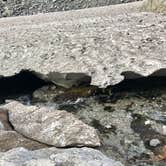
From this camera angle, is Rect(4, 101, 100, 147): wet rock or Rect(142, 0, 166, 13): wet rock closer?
Rect(4, 101, 100, 147): wet rock

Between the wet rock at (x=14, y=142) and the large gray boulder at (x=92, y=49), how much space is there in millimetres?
859

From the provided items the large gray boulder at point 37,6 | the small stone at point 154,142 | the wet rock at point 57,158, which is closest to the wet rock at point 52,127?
the wet rock at point 57,158

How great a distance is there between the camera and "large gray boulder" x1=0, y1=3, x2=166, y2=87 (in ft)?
14.0

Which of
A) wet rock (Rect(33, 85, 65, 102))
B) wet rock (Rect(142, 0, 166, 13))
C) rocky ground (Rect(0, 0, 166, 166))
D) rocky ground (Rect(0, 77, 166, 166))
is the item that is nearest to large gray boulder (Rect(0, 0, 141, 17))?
wet rock (Rect(142, 0, 166, 13))

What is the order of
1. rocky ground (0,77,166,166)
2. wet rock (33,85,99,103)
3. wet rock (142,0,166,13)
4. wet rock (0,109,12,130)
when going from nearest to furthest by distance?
rocky ground (0,77,166,166), wet rock (0,109,12,130), wet rock (33,85,99,103), wet rock (142,0,166,13)

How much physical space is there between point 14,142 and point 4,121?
0.46m

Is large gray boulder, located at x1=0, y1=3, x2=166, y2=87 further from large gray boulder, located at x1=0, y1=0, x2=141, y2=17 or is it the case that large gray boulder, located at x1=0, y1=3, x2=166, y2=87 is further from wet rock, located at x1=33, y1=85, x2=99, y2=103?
large gray boulder, located at x1=0, y1=0, x2=141, y2=17

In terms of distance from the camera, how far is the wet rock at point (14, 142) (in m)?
3.49

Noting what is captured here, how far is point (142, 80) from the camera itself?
4.53 metres

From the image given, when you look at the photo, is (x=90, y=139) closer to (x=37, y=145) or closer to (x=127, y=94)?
(x=37, y=145)

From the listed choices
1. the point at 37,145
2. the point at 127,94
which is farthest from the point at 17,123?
the point at 127,94

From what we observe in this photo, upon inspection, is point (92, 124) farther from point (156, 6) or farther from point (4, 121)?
point (156, 6)

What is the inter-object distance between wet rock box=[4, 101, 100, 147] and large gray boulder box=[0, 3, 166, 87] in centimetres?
53

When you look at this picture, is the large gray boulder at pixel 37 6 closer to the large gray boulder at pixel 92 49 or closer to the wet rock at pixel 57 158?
the large gray boulder at pixel 92 49
